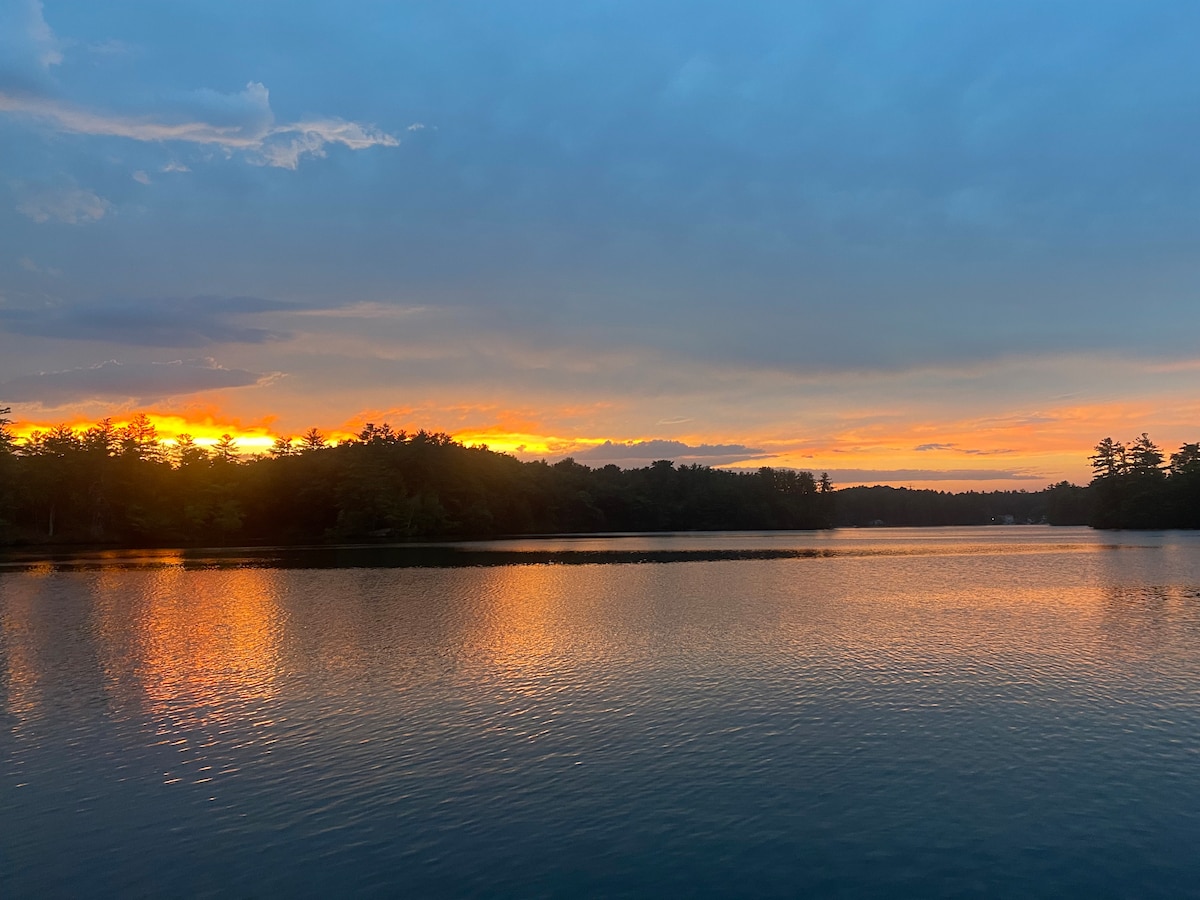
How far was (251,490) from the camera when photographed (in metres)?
128

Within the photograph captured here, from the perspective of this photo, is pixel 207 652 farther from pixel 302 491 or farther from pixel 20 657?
pixel 302 491

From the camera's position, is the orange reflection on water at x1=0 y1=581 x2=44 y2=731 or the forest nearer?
the orange reflection on water at x1=0 y1=581 x2=44 y2=731

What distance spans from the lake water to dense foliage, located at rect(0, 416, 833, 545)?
3431 inches

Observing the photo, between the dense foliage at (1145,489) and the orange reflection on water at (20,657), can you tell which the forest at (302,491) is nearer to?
the dense foliage at (1145,489)

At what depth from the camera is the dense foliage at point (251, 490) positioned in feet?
364

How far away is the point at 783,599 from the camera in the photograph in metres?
40.5

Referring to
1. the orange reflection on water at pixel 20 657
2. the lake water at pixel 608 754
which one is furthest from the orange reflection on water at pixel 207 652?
the orange reflection on water at pixel 20 657

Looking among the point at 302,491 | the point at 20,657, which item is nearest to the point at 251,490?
the point at 302,491

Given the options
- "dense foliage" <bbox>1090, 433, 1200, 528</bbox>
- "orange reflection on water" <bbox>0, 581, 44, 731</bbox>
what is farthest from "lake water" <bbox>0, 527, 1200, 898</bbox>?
"dense foliage" <bbox>1090, 433, 1200, 528</bbox>

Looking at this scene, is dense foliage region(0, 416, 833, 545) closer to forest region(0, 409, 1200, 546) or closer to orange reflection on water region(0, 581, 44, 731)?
forest region(0, 409, 1200, 546)

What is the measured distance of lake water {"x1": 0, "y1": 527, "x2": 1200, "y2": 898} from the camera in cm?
1111

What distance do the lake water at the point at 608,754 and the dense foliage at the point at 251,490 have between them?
8715cm

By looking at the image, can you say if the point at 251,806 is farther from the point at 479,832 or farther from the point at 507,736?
the point at 507,736

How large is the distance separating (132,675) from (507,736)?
1415 cm
